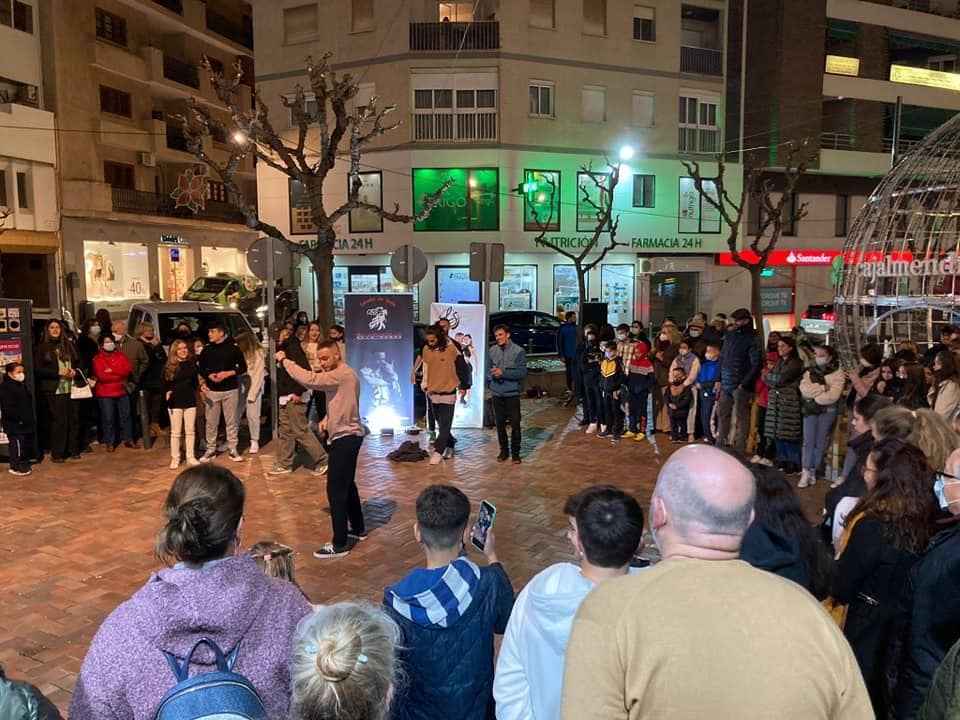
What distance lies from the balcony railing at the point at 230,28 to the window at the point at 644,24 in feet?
58.1

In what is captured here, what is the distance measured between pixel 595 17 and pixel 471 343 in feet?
63.2

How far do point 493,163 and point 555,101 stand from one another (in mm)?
3141

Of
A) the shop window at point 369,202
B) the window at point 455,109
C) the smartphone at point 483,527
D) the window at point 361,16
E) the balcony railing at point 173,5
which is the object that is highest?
the balcony railing at point 173,5

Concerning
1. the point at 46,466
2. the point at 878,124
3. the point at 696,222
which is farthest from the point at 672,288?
the point at 46,466

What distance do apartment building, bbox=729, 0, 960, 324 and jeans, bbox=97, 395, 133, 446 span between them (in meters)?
25.2

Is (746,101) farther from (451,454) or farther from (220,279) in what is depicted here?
(451,454)

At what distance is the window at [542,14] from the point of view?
25.6 meters

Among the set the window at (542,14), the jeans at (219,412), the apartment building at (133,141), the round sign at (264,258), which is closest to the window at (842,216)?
the window at (542,14)

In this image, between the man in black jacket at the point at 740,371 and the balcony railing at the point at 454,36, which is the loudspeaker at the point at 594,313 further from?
the balcony railing at the point at 454,36

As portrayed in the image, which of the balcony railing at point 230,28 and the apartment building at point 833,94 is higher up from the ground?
the balcony railing at point 230,28

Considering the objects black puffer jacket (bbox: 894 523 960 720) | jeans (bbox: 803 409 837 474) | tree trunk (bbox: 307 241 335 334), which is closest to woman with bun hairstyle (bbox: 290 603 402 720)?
black puffer jacket (bbox: 894 523 960 720)

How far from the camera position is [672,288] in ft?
98.7

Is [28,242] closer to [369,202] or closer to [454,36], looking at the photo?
[369,202]

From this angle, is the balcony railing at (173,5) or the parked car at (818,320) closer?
the parked car at (818,320)
